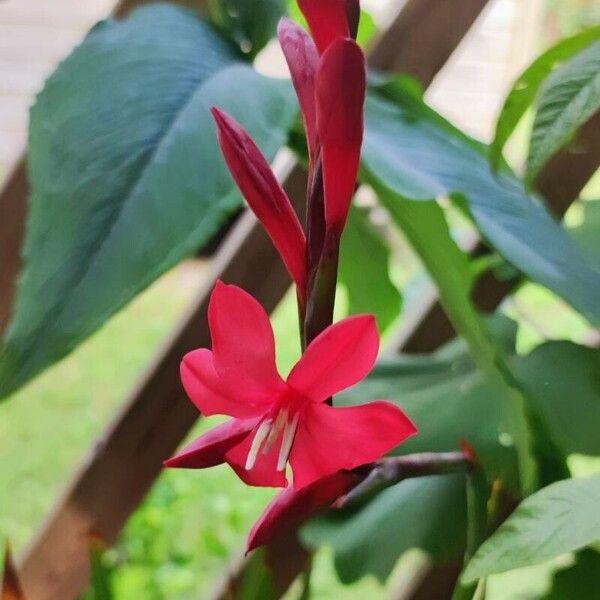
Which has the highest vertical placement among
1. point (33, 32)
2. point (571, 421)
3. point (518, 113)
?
point (518, 113)

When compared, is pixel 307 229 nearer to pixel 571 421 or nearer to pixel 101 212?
pixel 101 212

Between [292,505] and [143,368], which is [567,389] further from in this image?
[143,368]

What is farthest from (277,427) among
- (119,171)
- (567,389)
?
(567,389)

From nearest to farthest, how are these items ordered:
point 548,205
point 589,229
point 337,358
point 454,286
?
point 337,358 → point 454,286 → point 589,229 → point 548,205

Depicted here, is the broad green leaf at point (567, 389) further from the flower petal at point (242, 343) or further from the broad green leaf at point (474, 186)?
the flower petal at point (242, 343)

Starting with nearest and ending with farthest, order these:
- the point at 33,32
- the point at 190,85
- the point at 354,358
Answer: the point at 354,358, the point at 190,85, the point at 33,32

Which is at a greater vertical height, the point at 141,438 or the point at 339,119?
the point at 339,119

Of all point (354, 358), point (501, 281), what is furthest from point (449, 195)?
point (501, 281)
